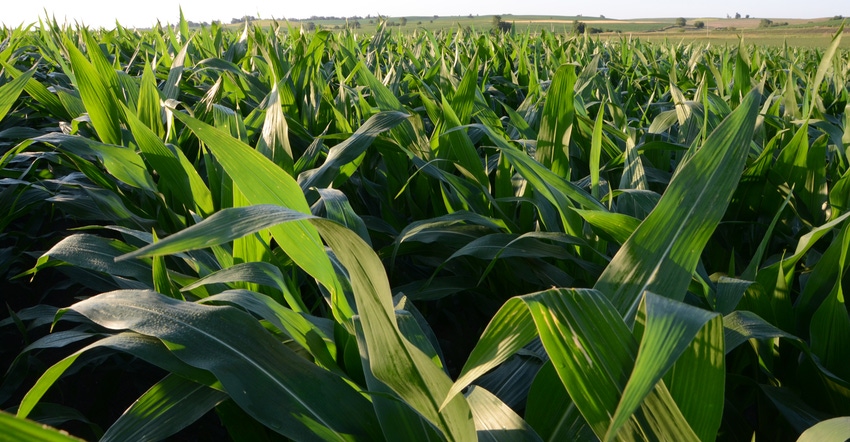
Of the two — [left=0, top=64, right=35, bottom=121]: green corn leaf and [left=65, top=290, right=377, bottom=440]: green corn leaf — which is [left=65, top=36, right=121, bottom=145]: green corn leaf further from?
[left=65, top=290, right=377, bottom=440]: green corn leaf

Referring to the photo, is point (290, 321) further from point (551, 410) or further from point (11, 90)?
point (11, 90)

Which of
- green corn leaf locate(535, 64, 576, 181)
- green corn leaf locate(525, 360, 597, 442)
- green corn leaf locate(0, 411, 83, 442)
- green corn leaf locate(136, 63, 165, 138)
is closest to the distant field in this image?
green corn leaf locate(535, 64, 576, 181)

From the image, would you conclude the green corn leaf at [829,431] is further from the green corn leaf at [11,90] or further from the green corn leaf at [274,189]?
the green corn leaf at [11,90]

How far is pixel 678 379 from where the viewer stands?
0.49 m

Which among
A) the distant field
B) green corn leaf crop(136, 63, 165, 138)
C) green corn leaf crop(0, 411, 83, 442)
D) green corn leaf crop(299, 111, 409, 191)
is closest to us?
green corn leaf crop(0, 411, 83, 442)

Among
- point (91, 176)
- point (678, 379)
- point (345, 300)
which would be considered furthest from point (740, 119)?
point (91, 176)

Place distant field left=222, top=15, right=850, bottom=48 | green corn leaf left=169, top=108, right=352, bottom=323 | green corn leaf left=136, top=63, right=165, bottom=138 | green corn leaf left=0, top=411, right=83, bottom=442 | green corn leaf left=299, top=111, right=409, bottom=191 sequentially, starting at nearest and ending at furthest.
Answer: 1. green corn leaf left=0, top=411, right=83, bottom=442
2. green corn leaf left=169, top=108, right=352, bottom=323
3. green corn leaf left=299, top=111, right=409, bottom=191
4. green corn leaf left=136, top=63, right=165, bottom=138
5. distant field left=222, top=15, right=850, bottom=48

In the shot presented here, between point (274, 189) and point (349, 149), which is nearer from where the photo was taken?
point (274, 189)

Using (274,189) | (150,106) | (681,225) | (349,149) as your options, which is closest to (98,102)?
(150,106)

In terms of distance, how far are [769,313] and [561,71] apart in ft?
1.65

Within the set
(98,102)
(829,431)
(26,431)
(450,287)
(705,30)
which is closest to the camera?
(26,431)

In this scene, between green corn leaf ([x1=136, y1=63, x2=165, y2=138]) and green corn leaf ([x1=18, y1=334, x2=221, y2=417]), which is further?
green corn leaf ([x1=136, y1=63, x2=165, y2=138])

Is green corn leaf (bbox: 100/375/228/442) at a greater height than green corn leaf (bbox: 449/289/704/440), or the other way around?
green corn leaf (bbox: 449/289/704/440)

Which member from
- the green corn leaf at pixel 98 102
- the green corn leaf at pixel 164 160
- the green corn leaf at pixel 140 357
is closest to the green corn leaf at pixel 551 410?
the green corn leaf at pixel 140 357
